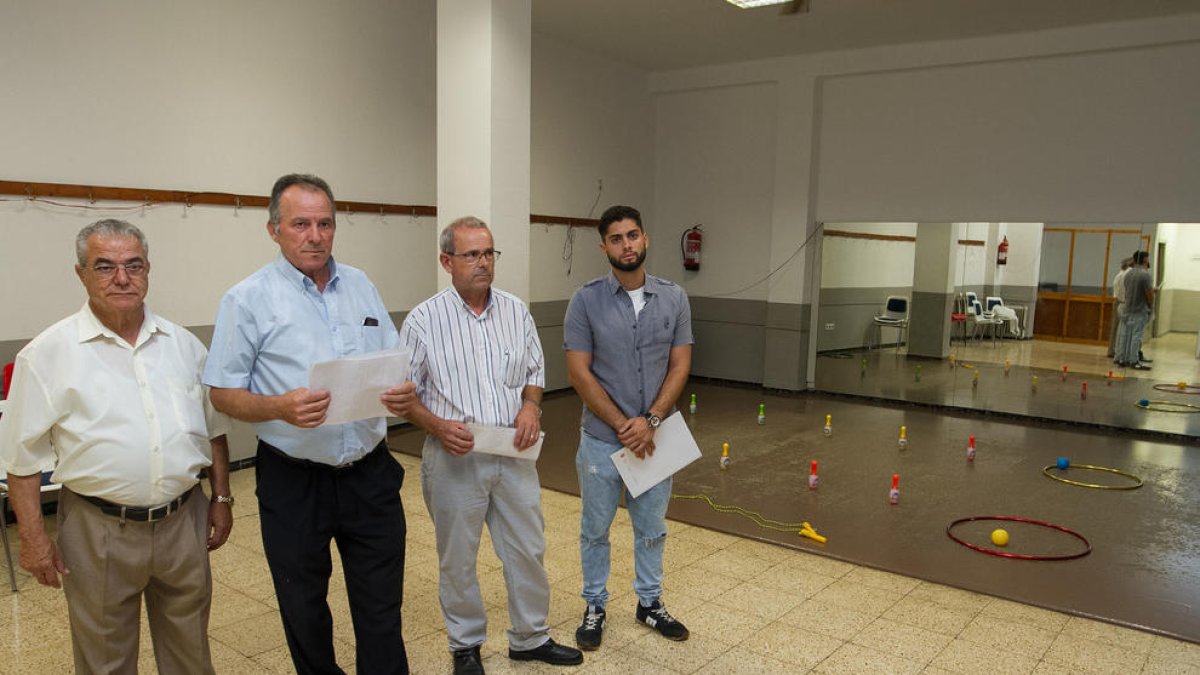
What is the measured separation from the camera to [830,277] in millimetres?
9609

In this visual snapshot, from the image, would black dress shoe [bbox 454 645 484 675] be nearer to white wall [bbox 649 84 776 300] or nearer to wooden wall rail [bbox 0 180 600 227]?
wooden wall rail [bbox 0 180 600 227]

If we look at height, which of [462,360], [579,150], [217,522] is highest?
[579,150]

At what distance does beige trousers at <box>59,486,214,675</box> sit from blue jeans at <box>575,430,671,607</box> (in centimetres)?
143

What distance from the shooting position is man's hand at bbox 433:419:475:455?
8.93ft

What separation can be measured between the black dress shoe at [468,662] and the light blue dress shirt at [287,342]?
993 millimetres

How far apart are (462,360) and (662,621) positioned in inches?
57.1

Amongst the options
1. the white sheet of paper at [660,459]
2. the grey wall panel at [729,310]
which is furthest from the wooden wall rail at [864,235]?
the white sheet of paper at [660,459]

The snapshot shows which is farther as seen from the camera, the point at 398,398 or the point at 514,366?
the point at 514,366

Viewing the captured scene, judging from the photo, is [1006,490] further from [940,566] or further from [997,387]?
[997,387]

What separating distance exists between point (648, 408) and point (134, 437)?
6.02ft

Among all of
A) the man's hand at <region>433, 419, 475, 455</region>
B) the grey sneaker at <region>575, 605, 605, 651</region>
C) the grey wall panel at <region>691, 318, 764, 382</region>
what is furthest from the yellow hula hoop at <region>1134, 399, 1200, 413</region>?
the man's hand at <region>433, 419, 475, 455</region>

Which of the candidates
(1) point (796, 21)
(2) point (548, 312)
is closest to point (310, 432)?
(2) point (548, 312)

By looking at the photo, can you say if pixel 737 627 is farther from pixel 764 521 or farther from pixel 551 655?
pixel 764 521

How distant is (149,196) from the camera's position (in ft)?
17.4
